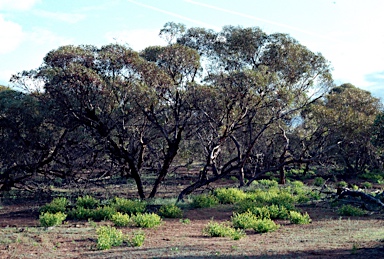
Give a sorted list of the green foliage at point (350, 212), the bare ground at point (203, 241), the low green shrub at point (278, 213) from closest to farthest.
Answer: the bare ground at point (203, 241) < the low green shrub at point (278, 213) < the green foliage at point (350, 212)

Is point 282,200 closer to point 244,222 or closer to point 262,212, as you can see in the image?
point 262,212

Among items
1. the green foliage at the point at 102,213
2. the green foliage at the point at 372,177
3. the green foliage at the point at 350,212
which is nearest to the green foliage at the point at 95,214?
the green foliage at the point at 102,213

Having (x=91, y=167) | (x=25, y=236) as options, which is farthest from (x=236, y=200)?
(x=25, y=236)

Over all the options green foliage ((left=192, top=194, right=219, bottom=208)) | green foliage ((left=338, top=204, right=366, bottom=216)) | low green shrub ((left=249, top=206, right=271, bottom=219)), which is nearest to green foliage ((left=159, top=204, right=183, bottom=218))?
green foliage ((left=192, top=194, right=219, bottom=208))

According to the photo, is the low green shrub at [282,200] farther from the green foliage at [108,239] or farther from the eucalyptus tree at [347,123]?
the eucalyptus tree at [347,123]

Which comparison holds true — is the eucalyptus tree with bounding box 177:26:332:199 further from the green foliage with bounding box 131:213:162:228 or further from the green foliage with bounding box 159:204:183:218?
the green foliage with bounding box 131:213:162:228

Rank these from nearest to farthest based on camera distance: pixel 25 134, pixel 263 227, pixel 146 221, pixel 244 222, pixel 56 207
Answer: pixel 263 227 → pixel 244 222 → pixel 146 221 → pixel 56 207 → pixel 25 134

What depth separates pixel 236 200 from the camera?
52.1 ft

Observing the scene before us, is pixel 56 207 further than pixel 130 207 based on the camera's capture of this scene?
Yes

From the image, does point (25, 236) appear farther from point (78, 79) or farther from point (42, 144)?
point (42, 144)

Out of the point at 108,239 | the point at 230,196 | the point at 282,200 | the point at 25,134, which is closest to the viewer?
the point at 108,239

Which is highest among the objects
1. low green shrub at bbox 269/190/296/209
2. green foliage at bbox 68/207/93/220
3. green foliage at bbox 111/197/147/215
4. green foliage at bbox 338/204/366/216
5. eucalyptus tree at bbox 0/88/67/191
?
eucalyptus tree at bbox 0/88/67/191

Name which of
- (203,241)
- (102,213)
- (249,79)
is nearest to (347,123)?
(249,79)

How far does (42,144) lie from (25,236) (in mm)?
8829
